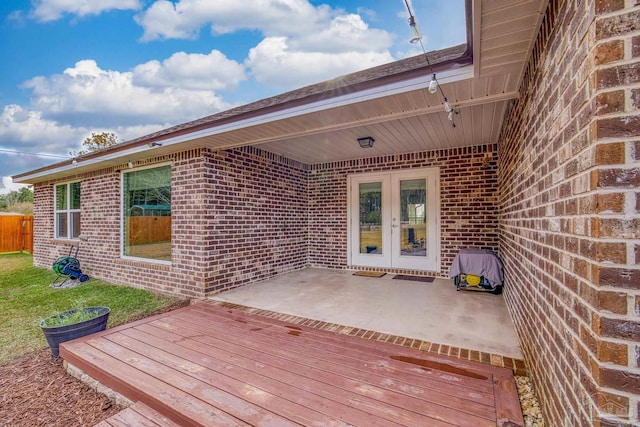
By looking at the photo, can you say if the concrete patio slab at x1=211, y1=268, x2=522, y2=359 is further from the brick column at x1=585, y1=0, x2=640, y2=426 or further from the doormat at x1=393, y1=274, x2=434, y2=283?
the brick column at x1=585, y1=0, x2=640, y2=426

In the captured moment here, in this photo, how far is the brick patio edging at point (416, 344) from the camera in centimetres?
233

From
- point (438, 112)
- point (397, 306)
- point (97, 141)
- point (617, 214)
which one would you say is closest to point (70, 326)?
point (397, 306)

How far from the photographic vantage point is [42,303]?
482 cm

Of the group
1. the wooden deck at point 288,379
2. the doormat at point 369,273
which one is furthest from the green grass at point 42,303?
the doormat at point 369,273

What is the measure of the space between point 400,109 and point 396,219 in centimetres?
336

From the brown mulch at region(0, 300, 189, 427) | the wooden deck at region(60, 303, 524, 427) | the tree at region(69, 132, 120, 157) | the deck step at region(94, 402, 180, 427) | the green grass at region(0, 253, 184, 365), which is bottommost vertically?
the brown mulch at region(0, 300, 189, 427)

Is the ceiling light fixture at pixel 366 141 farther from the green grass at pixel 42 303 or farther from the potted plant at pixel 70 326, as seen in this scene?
the potted plant at pixel 70 326

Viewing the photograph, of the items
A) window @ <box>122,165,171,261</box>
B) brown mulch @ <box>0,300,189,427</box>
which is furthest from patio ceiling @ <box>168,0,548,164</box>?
brown mulch @ <box>0,300,189,427</box>

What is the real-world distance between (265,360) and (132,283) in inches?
177

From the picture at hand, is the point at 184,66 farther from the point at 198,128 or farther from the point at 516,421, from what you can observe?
the point at 516,421

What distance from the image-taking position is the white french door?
18.6 ft

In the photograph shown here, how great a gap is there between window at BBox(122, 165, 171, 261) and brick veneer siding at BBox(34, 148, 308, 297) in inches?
7.4

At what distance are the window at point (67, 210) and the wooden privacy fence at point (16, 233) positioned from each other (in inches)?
272

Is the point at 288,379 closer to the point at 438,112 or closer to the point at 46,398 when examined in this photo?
the point at 46,398
